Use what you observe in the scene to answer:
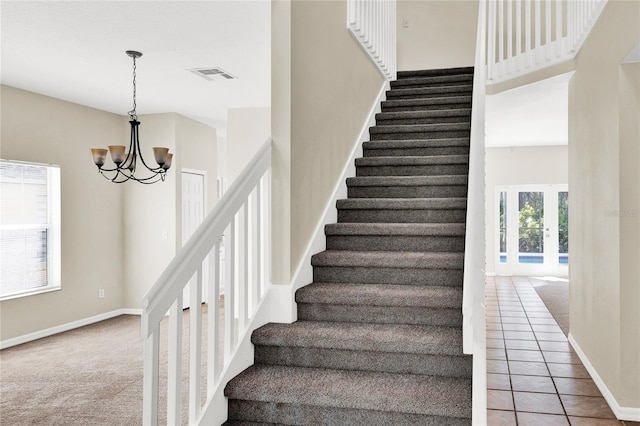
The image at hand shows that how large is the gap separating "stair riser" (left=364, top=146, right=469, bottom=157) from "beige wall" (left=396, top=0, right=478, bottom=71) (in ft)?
11.9

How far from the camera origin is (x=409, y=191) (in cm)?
356

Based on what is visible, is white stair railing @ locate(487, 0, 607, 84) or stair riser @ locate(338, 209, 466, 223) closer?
stair riser @ locate(338, 209, 466, 223)

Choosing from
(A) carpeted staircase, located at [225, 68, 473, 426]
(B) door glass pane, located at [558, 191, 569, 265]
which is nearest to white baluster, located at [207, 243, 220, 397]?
(A) carpeted staircase, located at [225, 68, 473, 426]

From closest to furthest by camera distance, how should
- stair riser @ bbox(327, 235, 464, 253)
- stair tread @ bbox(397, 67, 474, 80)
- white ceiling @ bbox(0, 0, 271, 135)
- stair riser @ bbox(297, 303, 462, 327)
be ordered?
stair riser @ bbox(297, 303, 462, 327)
stair riser @ bbox(327, 235, 464, 253)
white ceiling @ bbox(0, 0, 271, 135)
stair tread @ bbox(397, 67, 474, 80)

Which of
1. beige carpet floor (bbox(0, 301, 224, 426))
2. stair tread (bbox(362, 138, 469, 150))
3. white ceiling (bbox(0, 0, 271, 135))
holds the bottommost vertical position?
beige carpet floor (bbox(0, 301, 224, 426))

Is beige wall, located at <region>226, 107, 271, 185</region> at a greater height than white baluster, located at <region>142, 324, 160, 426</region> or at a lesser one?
greater

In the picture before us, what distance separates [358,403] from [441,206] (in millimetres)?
1588

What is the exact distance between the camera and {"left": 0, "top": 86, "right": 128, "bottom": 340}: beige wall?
203 inches

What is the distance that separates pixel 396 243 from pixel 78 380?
275 cm

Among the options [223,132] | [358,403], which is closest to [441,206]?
[358,403]

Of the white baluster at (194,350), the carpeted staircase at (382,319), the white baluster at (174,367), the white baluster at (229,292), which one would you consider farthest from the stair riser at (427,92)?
the white baluster at (174,367)

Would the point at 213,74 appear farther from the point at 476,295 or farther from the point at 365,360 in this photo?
the point at 476,295

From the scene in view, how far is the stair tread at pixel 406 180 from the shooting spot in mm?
3428

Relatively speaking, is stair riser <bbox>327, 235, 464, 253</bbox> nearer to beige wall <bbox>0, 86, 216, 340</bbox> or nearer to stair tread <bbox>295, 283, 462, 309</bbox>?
stair tread <bbox>295, 283, 462, 309</bbox>
